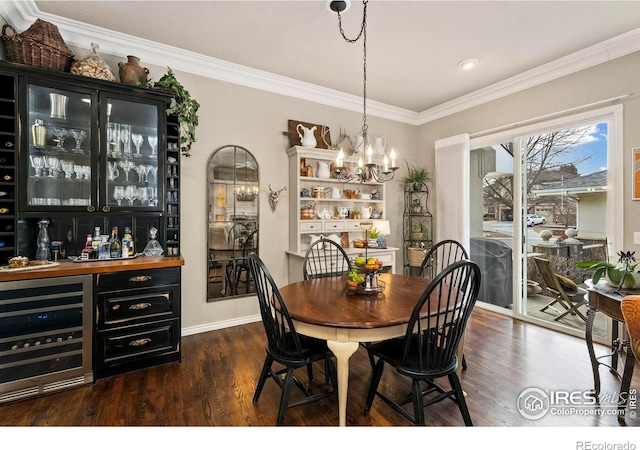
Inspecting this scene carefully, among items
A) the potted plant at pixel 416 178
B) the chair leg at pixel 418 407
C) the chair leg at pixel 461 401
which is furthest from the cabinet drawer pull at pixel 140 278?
the potted plant at pixel 416 178

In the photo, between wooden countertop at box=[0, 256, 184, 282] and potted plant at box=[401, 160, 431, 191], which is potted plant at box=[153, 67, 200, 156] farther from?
potted plant at box=[401, 160, 431, 191]

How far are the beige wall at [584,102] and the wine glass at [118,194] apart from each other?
12.6 feet

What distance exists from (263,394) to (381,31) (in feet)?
Result: 9.94

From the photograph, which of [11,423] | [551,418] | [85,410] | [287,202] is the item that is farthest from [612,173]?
[11,423]

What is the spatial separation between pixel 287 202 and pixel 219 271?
1.12 meters

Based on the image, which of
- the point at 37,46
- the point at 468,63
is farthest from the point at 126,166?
the point at 468,63

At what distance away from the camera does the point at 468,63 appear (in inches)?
126

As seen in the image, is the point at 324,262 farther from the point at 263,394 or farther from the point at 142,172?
the point at 142,172

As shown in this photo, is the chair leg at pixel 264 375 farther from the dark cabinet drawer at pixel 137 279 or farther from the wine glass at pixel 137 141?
the wine glass at pixel 137 141

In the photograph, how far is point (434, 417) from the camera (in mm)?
1861

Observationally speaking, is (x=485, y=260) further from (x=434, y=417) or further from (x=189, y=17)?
(x=189, y=17)

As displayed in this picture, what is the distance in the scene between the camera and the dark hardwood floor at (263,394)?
184 cm

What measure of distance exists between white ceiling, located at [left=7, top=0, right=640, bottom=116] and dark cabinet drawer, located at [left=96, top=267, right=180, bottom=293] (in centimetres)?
206

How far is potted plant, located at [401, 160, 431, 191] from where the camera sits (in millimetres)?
4496
